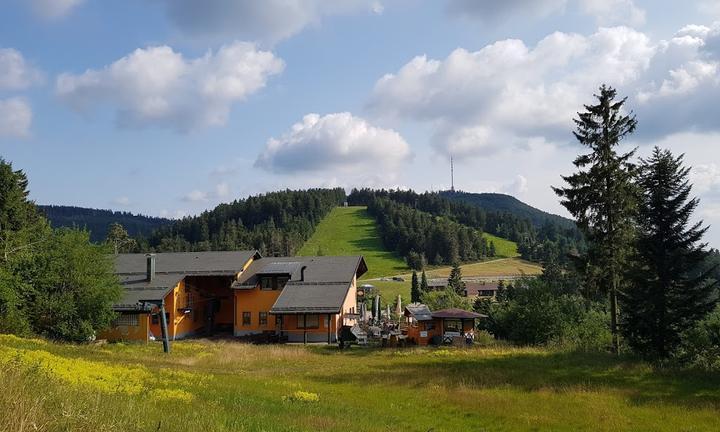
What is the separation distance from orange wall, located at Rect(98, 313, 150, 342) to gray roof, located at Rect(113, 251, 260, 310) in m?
1.57

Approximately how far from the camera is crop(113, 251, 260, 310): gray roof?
47.7 meters

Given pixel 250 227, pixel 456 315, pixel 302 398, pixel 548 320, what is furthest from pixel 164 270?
pixel 250 227

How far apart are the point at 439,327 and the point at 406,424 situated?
99.2 feet

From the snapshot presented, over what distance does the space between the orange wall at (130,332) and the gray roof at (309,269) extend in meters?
9.10

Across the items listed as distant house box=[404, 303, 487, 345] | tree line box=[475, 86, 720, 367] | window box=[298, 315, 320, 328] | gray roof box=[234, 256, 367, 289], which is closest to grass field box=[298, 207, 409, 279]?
gray roof box=[234, 256, 367, 289]

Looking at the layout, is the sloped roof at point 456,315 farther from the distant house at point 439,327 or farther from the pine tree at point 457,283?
the pine tree at point 457,283

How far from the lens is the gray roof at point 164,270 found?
4766 centimetres

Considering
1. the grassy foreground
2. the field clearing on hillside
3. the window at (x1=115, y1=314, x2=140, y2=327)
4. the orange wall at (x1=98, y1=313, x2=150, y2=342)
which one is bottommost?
the orange wall at (x1=98, y1=313, x2=150, y2=342)

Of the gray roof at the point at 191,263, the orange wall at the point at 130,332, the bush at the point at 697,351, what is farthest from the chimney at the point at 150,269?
the bush at the point at 697,351

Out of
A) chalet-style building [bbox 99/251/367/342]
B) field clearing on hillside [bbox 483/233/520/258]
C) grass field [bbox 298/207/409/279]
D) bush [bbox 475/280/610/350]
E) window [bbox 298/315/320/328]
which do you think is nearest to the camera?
bush [bbox 475/280/610/350]

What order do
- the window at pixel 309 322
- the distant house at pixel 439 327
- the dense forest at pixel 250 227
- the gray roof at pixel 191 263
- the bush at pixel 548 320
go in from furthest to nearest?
the dense forest at pixel 250 227, the gray roof at pixel 191 263, the window at pixel 309 322, the distant house at pixel 439 327, the bush at pixel 548 320

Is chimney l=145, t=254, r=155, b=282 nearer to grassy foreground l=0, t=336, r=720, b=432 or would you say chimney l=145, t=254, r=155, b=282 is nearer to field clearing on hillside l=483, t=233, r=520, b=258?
grassy foreground l=0, t=336, r=720, b=432

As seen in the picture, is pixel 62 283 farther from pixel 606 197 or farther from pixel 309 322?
pixel 606 197

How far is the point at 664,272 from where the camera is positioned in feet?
85.7
